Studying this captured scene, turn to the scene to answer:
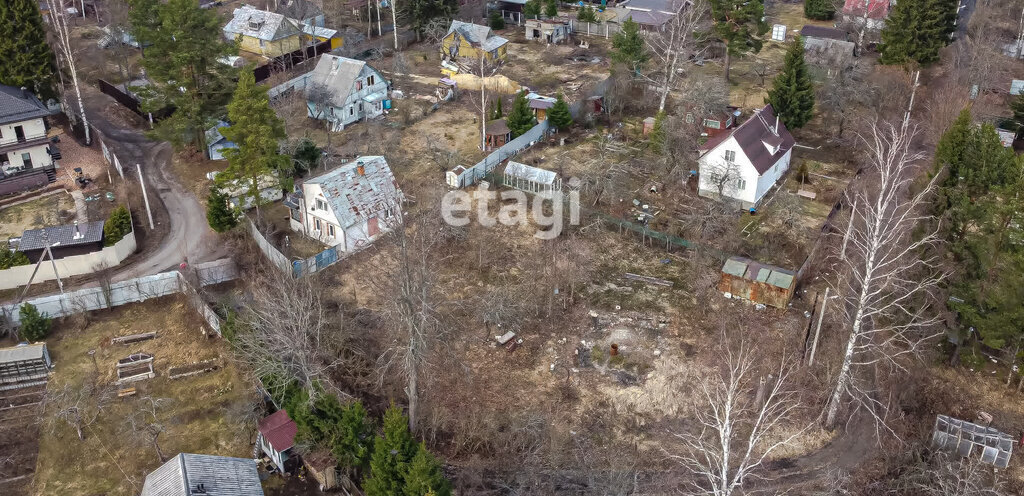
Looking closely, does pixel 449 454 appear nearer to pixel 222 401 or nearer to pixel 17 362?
pixel 222 401

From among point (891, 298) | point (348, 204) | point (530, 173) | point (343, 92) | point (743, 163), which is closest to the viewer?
point (891, 298)

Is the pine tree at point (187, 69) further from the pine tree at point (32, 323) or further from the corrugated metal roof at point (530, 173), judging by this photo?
the corrugated metal roof at point (530, 173)

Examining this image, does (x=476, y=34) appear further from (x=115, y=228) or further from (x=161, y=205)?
(x=115, y=228)

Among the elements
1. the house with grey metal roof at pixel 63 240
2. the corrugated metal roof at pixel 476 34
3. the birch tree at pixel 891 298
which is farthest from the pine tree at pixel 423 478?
the corrugated metal roof at pixel 476 34

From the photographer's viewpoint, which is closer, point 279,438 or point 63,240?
point 279,438

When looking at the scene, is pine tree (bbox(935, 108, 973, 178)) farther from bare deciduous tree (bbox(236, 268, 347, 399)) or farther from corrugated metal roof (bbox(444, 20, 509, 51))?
corrugated metal roof (bbox(444, 20, 509, 51))

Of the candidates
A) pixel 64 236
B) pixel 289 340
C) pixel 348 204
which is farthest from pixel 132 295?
pixel 289 340
